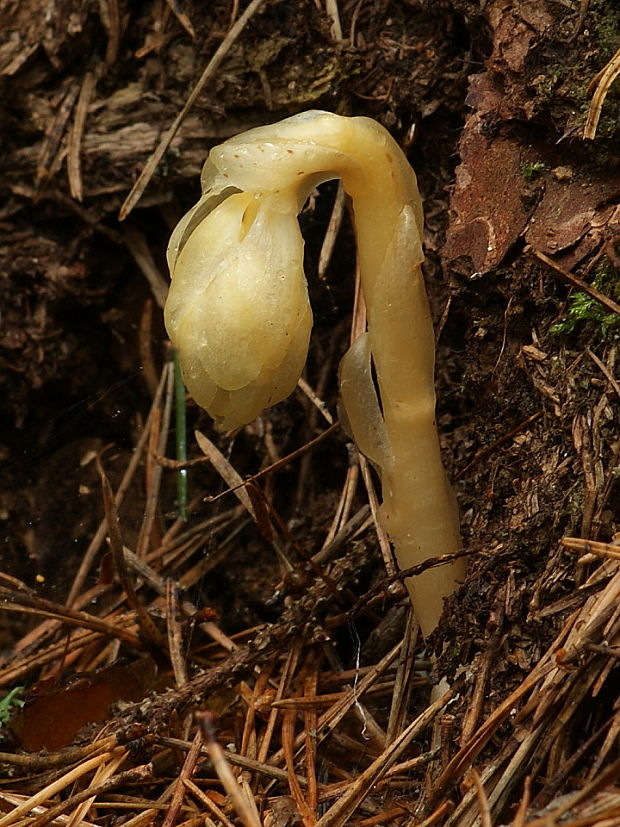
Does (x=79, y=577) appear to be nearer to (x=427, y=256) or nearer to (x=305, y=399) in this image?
(x=305, y=399)

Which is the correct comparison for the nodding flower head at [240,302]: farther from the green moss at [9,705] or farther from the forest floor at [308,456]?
the green moss at [9,705]

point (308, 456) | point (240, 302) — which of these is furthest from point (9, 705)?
point (240, 302)

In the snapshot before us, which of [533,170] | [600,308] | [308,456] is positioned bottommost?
[308,456]

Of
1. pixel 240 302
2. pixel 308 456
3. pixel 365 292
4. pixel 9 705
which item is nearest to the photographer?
pixel 240 302

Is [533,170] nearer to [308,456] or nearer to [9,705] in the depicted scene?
[308,456]

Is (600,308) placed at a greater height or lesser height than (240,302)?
lesser

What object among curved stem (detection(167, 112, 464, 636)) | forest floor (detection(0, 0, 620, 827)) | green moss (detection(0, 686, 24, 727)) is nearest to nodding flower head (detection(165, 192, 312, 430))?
curved stem (detection(167, 112, 464, 636))

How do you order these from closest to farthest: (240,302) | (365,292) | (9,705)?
(240,302) → (365,292) → (9,705)

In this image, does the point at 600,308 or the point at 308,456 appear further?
the point at 308,456
